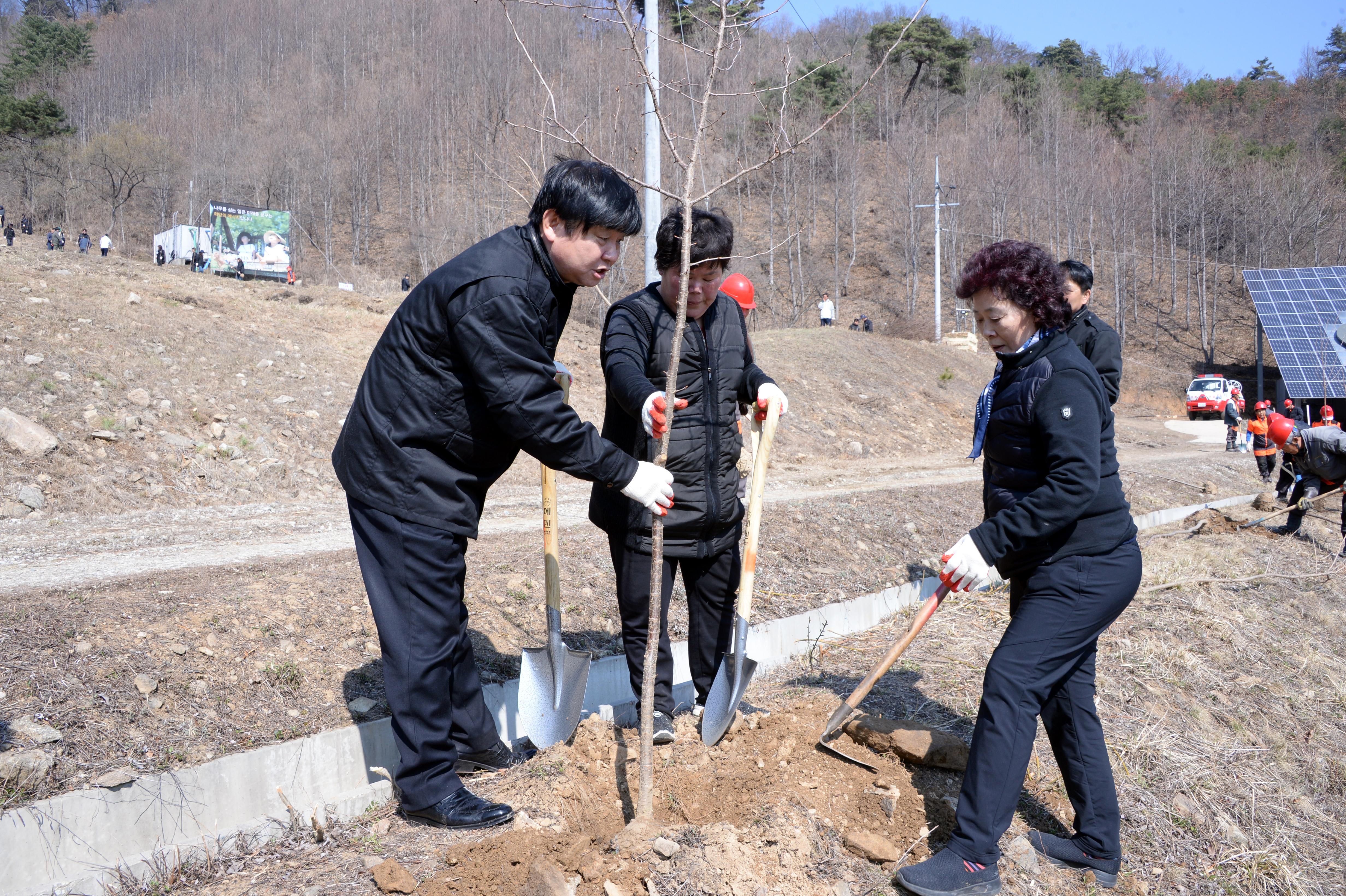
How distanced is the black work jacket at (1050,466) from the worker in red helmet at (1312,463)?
23.7 feet

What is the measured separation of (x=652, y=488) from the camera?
2.50 m

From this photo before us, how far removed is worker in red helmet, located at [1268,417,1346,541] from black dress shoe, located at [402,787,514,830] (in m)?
8.43

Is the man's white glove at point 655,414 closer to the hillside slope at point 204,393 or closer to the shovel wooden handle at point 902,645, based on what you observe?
the shovel wooden handle at point 902,645

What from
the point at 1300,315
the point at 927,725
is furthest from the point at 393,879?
the point at 1300,315

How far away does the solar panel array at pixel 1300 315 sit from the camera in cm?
2294

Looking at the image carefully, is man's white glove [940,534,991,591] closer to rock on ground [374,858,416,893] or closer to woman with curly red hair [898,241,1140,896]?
woman with curly red hair [898,241,1140,896]

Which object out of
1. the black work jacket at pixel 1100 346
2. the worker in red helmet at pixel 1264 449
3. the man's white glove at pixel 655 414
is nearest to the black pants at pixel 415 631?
the man's white glove at pixel 655 414

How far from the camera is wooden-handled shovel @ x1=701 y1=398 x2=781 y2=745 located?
10.2ft

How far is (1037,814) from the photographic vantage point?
3049 millimetres

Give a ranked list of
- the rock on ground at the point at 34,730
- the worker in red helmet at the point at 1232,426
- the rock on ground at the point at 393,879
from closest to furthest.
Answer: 1. the rock on ground at the point at 393,879
2. the rock on ground at the point at 34,730
3. the worker in red helmet at the point at 1232,426

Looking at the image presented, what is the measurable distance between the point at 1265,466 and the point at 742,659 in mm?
15459

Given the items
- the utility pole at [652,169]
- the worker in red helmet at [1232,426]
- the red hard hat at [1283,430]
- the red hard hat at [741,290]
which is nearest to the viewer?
the utility pole at [652,169]

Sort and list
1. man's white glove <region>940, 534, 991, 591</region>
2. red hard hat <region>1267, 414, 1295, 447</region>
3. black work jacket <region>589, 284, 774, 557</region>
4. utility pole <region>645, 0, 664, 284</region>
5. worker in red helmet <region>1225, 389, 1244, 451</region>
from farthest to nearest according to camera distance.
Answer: worker in red helmet <region>1225, 389, 1244, 451</region>
red hard hat <region>1267, 414, 1295, 447</region>
utility pole <region>645, 0, 664, 284</region>
black work jacket <region>589, 284, 774, 557</region>
man's white glove <region>940, 534, 991, 591</region>

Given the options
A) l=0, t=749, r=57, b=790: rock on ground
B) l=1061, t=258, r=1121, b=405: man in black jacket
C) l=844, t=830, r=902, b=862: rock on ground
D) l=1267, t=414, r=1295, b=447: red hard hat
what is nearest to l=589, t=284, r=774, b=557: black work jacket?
l=844, t=830, r=902, b=862: rock on ground
